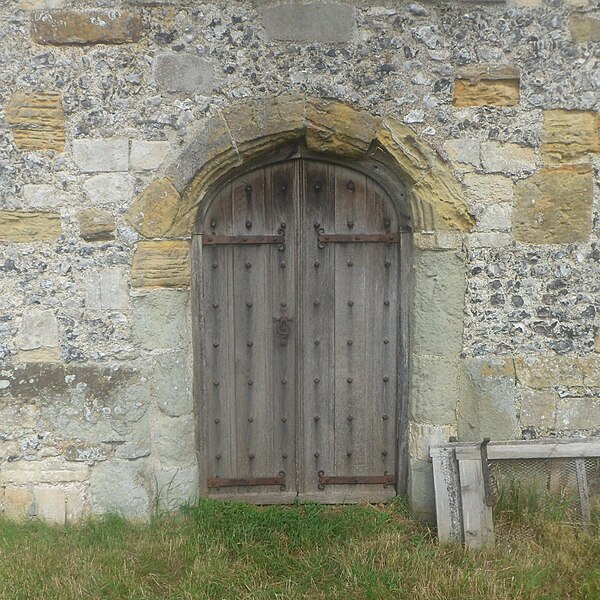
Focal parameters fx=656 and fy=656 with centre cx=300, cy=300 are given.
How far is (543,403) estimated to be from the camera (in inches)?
140

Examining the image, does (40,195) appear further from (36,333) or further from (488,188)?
(488,188)

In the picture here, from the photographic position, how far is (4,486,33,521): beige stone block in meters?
3.49

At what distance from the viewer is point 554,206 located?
3.45 m

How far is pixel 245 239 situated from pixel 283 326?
0.54m

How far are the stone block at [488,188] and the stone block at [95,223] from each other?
187 cm

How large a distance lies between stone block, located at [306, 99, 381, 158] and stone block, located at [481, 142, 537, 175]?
0.59 meters

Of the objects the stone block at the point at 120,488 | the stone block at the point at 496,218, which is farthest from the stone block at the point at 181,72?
the stone block at the point at 120,488

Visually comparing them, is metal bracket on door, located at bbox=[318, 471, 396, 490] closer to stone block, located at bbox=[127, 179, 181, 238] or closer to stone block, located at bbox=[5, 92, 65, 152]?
stone block, located at bbox=[127, 179, 181, 238]

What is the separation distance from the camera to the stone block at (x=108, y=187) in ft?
11.1

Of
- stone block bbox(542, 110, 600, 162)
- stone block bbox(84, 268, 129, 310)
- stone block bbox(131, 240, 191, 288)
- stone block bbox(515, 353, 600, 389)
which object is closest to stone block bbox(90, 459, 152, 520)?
stone block bbox(84, 268, 129, 310)

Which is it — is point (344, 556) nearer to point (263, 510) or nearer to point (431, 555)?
point (431, 555)

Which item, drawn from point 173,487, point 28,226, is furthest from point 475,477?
point 28,226

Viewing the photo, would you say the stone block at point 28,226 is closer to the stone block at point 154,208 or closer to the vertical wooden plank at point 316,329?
the stone block at point 154,208

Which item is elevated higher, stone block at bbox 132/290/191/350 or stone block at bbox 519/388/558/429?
stone block at bbox 132/290/191/350
